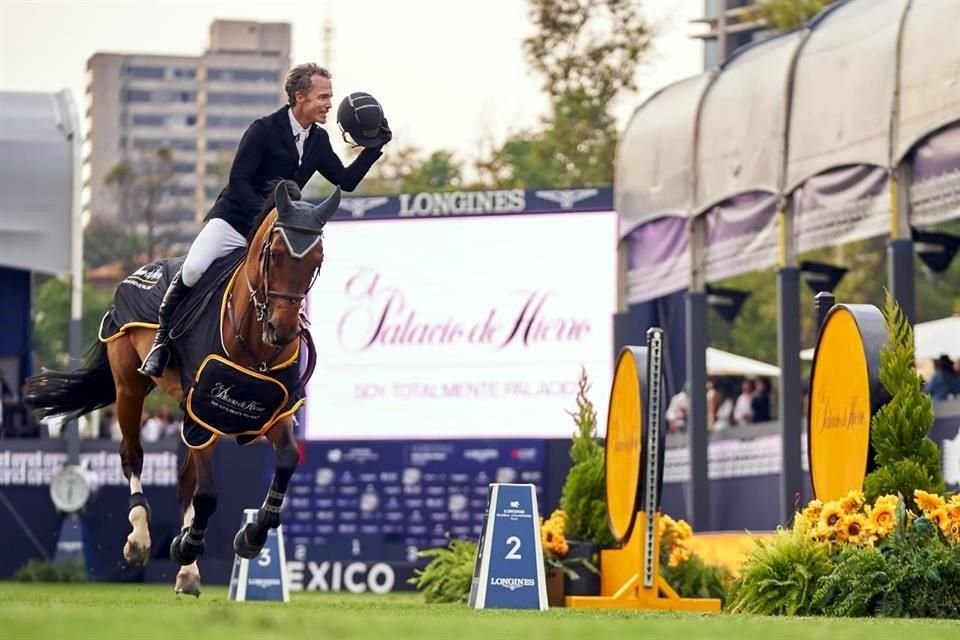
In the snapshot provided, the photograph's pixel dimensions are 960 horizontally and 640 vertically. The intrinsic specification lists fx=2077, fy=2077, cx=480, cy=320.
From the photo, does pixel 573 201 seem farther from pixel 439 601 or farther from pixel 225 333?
pixel 225 333

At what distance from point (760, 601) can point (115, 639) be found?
252 inches

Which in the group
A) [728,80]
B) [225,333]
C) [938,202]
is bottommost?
[225,333]

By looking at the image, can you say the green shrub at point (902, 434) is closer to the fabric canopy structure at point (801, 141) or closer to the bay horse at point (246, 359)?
the bay horse at point (246, 359)

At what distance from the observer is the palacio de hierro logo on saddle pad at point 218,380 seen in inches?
503

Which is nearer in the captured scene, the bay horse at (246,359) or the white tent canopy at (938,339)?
the bay horse at (246,359)

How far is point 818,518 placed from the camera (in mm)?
13500

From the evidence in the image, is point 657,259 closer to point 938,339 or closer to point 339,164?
point 938,339

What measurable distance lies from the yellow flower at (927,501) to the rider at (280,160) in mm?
4055

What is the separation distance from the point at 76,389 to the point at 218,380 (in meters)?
2.79

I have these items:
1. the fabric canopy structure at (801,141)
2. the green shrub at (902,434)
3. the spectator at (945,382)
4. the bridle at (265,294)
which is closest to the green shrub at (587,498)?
the green shrub at (902,434)

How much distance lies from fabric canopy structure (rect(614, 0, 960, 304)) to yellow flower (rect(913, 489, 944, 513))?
6.92 m

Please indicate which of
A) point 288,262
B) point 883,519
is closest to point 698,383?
point 883,519

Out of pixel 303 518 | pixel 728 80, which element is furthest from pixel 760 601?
pixel 303 518

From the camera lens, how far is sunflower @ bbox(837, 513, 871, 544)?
42.6 feet
